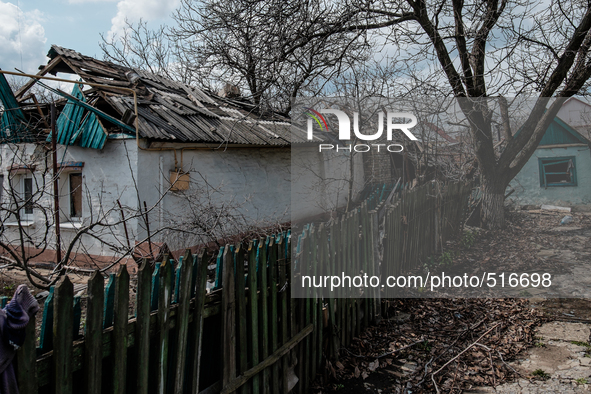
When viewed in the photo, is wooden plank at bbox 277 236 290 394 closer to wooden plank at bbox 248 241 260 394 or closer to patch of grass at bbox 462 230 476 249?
wooden plank at bbox 248 241 260 394

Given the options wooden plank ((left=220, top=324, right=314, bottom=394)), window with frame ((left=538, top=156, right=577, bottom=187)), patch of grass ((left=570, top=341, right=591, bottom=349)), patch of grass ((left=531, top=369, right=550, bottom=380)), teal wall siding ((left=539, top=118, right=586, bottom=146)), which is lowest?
patch of grass ((left=531, top=369, right=550, bottom=380))

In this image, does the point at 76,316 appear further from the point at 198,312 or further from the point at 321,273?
the point at 321,273

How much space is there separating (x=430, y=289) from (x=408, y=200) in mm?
1331

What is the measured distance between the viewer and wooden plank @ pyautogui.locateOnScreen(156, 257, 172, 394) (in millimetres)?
2006

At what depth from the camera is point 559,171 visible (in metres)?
14.4

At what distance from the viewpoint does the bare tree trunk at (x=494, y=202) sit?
9250 millimetres

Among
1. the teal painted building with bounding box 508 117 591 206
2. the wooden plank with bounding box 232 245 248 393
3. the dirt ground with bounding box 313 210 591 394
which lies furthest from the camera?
the teal painted building with bounding box 508 117 591 206

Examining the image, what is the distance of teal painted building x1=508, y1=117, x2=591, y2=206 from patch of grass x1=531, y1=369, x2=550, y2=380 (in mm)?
10908

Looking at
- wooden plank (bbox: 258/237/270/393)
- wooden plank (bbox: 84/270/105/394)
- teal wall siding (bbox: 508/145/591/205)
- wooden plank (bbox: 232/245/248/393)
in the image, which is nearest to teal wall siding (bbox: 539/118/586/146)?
Answer: teal wall siding (bbox: 508/145/591/205)

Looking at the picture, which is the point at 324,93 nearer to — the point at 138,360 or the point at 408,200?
the point at 408,200

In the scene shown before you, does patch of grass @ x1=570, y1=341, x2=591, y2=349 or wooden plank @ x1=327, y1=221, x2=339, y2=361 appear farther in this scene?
patch of grass @ x1=570, y1=341, x2=591, y2=349

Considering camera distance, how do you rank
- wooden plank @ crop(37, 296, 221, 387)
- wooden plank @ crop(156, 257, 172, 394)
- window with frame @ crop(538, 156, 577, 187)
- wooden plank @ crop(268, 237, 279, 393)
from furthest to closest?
window with frame @ crop(538, 156, 577, 187) < wooden plank @ crop(268, 237, 279, 393) < wooden plank @ crop(156, 257, 172, 394) < wooden plank @ crop(37, 296, 221, 387)

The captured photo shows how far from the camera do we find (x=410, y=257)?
6.31 metres

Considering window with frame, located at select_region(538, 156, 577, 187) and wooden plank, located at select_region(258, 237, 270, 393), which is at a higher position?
window with frame, located at select_region(538, 156, 577, 187)
